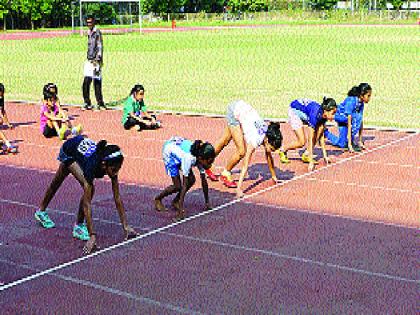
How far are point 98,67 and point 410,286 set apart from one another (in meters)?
13.0

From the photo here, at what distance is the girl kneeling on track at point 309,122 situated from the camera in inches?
440

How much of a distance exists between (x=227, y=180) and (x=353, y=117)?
3574 millimetres

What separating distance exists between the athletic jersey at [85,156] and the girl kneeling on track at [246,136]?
2.45 metres

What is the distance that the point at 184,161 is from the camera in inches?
327

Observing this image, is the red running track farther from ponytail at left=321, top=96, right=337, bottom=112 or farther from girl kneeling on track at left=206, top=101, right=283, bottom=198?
ponytail at left=321, top=96, right=337, bottom=112

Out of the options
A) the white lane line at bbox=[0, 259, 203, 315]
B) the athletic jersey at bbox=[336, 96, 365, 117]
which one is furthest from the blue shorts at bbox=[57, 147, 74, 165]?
the athletic jersey at bbox=[336, 96, 365, 117]

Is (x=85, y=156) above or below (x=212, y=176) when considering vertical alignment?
above

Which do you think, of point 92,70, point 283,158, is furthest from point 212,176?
point 92,70

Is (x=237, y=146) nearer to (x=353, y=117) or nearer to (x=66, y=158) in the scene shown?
(x=66, y=158)

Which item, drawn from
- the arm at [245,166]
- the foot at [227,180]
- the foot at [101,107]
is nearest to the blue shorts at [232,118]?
the foot at [227,180]

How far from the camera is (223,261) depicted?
716 centimetres

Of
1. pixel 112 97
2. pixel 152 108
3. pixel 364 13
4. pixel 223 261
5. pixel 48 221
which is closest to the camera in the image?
pixel 223 261

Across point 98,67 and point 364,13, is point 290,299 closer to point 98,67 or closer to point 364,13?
point 98,67

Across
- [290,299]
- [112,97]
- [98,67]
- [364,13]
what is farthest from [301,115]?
[364,13]
